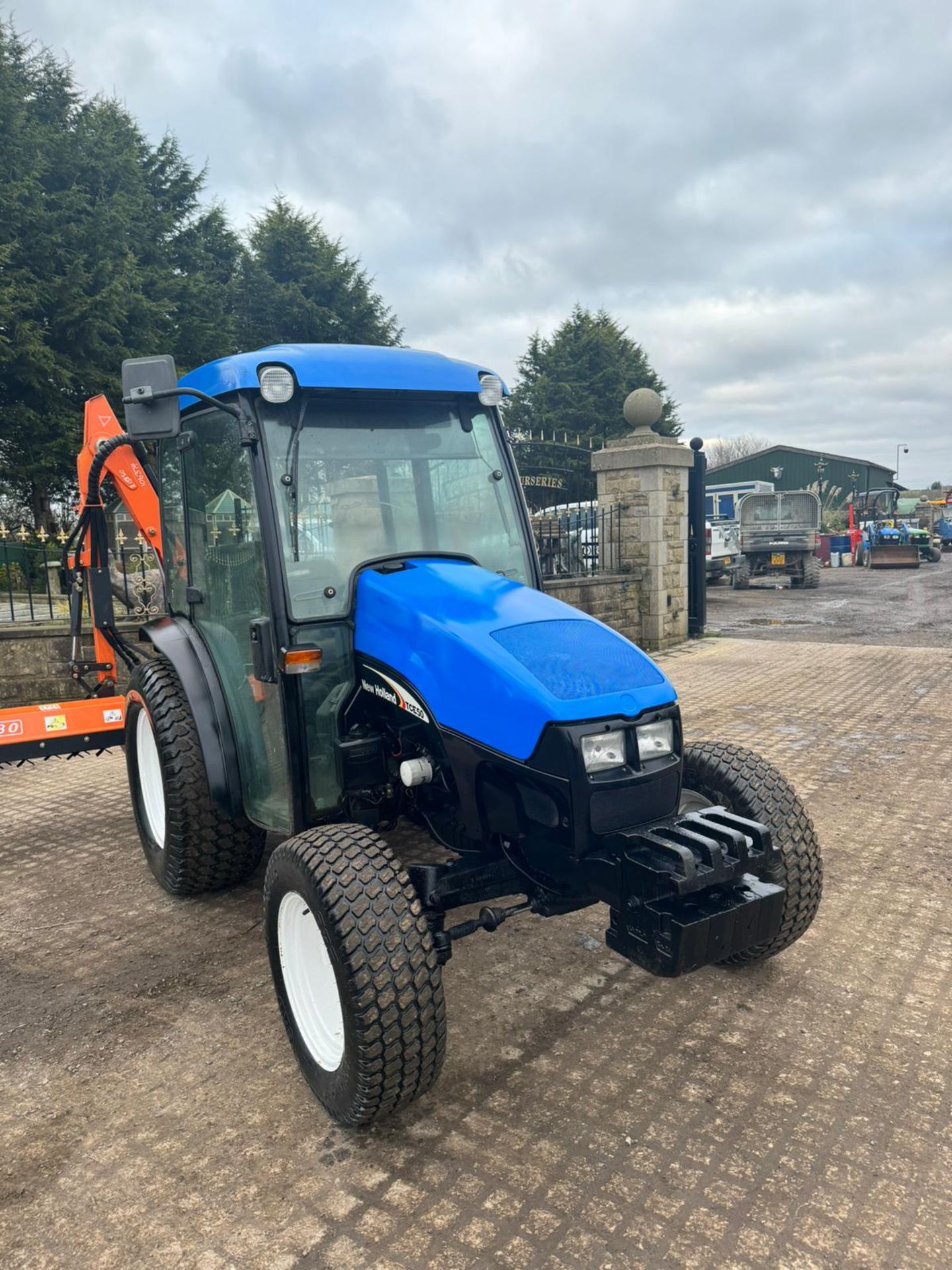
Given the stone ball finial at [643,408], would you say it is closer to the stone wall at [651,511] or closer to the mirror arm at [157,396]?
the stone wall at [651,511]

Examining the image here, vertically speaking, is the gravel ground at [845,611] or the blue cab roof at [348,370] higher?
the blue cab roof at [348,370]

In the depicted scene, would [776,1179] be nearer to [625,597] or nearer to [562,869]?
[562,869]

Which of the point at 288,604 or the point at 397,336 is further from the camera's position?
the point at 397,336

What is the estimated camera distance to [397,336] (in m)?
28.6

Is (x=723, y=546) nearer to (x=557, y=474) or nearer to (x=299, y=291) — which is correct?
(x=557, y=474)

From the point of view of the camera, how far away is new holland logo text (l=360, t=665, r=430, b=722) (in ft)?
9.18

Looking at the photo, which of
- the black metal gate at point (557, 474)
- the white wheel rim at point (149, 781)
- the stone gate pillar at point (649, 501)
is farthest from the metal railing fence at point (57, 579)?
the black metal gate at point (557, 474)

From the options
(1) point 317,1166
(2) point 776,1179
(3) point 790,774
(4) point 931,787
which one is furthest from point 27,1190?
(4) point 931,787

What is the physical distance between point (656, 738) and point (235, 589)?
6.08 feet

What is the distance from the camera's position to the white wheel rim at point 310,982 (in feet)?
8.55

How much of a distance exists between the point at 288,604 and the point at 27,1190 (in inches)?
74.9

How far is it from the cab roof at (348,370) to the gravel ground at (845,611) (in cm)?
1018

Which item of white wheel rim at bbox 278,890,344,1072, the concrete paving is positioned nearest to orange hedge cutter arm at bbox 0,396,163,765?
the concrete paving

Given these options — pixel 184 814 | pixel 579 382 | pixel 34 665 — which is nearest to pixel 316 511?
pixel 184 814
